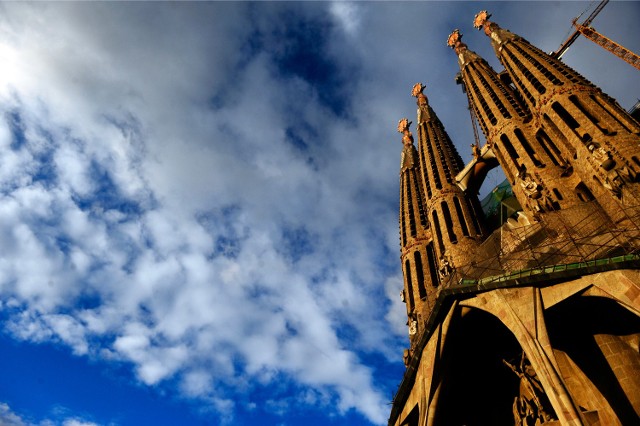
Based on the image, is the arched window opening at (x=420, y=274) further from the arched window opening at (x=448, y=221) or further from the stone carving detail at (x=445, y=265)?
the arched window opening at (x=448, y=221)

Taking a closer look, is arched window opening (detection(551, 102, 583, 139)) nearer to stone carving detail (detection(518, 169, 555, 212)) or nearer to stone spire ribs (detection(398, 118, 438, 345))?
stone carving detail (detection(518, 169, 555, 212))

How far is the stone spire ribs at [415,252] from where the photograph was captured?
83.6 ft

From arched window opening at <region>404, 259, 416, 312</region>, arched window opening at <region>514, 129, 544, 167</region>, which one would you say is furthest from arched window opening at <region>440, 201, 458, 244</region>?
arched window opening at <region>514, 129, 544, 167</region>

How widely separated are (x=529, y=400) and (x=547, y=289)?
512 centimetres

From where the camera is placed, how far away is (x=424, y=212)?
32.2 meters

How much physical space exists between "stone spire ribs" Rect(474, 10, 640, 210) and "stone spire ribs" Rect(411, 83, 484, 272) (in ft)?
21.6

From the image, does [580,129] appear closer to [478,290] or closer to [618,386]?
[478,290]

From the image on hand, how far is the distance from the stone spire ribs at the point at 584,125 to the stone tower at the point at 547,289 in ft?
0.19

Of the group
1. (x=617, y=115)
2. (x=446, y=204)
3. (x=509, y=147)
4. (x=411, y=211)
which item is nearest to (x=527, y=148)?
(x=509, y=147)

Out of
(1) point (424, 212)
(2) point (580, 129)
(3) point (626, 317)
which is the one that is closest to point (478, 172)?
(1) point (424, 212)

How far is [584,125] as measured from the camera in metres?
18.1

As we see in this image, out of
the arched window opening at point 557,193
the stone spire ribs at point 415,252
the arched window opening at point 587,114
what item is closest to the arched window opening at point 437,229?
the stone spire ribs at point 415,252

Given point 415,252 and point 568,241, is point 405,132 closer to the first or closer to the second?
point 415,252

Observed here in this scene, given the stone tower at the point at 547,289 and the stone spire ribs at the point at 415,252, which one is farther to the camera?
the stone spire ribs at the point at 415,252
